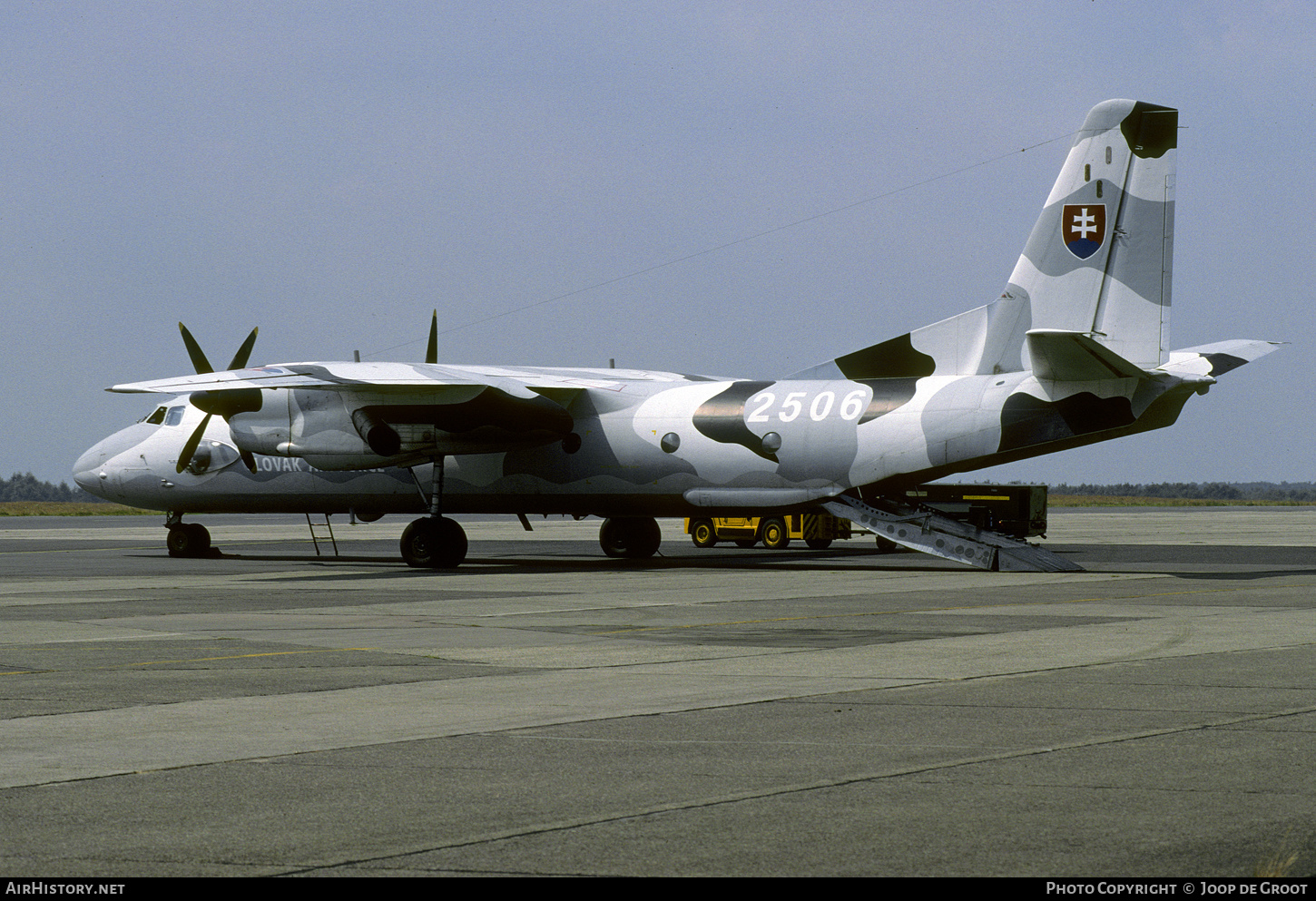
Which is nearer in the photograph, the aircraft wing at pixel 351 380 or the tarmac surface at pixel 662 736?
the tarmac surface at pixel 662 736

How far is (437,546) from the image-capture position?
3025 centimetres

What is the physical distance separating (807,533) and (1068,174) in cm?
1479

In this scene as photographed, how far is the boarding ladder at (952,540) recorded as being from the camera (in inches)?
1054

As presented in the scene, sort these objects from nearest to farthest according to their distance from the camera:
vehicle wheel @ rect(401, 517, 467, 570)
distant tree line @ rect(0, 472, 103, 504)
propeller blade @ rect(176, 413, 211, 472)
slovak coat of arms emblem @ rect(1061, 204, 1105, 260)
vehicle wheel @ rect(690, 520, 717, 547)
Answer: slovak coat of arms emblem @ rect(1061, 204, 1105, 260) → vehicle wheel @ rect(401, 517, 467, 570) → propeller blade @ rect(176, 413, 211, 472) → vehicle wheel @ rect(690, 520, 717, 547) → distant tree line @ rect(0, 472, 103, 504)

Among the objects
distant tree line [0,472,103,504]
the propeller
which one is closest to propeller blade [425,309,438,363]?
the propeller

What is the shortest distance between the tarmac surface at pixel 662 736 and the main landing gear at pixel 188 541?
1466 centimetres

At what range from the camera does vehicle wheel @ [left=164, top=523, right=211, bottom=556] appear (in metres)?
35.5

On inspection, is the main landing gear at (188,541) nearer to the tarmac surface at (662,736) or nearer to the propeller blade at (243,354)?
the propeller blade at (243,354)

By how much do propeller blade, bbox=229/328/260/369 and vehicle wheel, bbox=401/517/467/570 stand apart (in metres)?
7.45

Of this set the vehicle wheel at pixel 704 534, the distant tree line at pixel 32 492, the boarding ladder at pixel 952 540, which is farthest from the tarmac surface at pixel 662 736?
the distant tree line at pixel 32 492

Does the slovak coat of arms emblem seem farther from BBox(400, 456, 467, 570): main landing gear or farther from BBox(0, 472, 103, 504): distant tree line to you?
BBox(0, 472, 103, 504): distant tree line

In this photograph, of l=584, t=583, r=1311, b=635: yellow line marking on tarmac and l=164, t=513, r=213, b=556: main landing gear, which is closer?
l=584, t=583, r=1311, b=635: yellow line marking on tarmac

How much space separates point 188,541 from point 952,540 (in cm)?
1950
